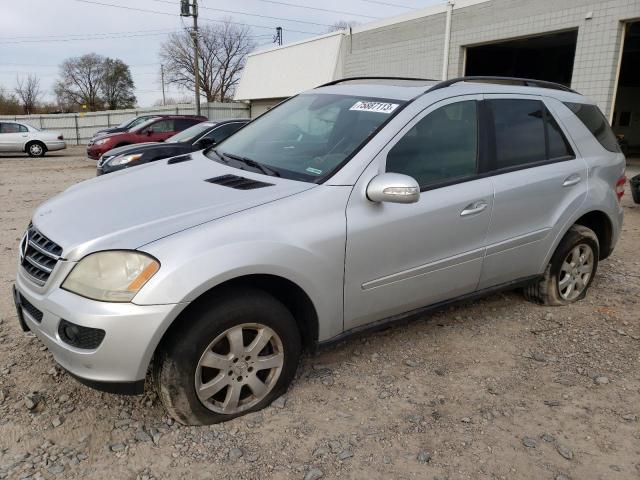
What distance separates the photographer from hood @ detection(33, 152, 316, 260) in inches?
97.6

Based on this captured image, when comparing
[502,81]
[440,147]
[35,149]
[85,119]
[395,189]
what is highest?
[502,81]

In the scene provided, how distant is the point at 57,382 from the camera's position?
311cm

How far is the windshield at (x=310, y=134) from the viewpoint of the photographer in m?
3.13

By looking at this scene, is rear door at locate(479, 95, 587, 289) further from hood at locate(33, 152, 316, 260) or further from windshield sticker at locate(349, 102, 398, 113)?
hood at locate(33, 152, 316, 260)

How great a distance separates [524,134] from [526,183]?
1.25ft

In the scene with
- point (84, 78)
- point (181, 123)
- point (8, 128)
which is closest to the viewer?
point (181, 123)

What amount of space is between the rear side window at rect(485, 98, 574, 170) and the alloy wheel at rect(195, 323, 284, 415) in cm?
195

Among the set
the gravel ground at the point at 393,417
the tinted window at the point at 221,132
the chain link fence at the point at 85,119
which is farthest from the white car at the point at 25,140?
the gravel ground at the point at 393,417

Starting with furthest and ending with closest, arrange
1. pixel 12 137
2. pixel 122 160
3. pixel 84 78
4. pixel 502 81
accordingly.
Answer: pixel 84 78 → pixel 12 137 → pixel 122 160 → pixel 502 81

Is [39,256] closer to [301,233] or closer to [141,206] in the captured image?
[141,206]

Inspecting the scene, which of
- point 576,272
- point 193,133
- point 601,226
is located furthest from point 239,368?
point 193,133

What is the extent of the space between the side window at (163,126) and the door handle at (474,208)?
47.5ft

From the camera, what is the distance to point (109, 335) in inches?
91.3

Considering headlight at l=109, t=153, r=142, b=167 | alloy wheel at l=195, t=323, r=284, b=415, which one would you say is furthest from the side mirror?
headlight at l=109, t=153, r=142, b=167
